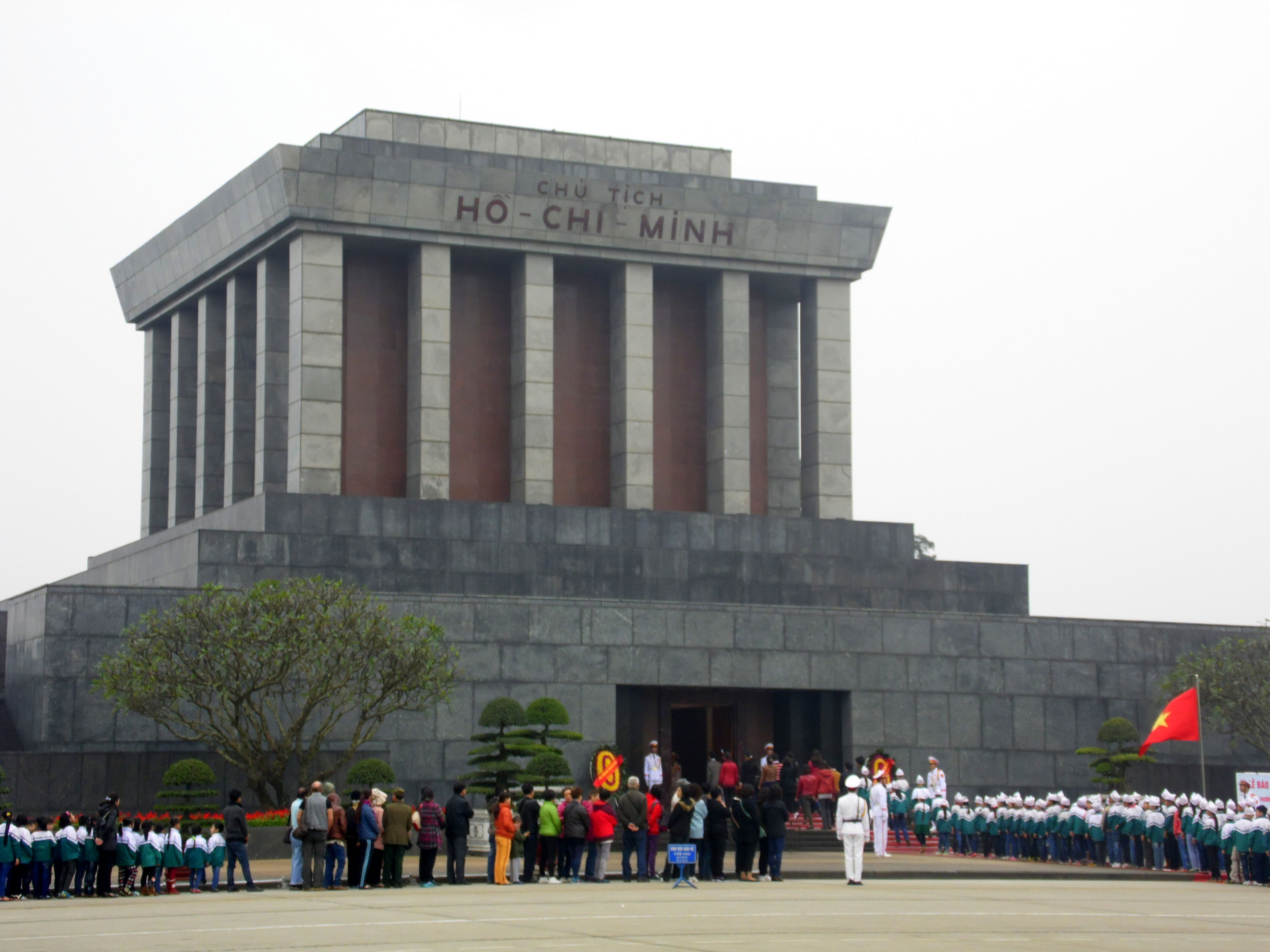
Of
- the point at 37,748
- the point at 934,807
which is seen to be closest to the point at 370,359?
the point at 37,748

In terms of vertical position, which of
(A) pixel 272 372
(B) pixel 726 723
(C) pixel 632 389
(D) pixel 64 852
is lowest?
(D) pixel 64 852

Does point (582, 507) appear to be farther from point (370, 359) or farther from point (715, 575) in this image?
point (370, 359)

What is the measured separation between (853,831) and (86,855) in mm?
10632

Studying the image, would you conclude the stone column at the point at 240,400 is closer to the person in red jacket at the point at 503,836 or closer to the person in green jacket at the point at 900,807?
the person in green jacket at the point at 900,807

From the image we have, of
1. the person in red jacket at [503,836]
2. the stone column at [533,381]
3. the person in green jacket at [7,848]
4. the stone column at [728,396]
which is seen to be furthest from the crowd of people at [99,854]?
the stone column at [728,396]

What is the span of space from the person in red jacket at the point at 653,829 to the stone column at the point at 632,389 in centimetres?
1618

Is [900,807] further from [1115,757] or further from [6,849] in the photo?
[6,849]

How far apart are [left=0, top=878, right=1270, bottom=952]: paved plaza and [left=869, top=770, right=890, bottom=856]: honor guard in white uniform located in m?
4.97

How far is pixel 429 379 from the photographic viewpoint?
4281cm

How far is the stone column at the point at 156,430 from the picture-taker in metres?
51.2

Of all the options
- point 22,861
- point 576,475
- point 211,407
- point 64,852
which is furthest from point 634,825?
point 211,407

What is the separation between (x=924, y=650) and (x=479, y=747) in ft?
33.6

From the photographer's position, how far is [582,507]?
141 ft

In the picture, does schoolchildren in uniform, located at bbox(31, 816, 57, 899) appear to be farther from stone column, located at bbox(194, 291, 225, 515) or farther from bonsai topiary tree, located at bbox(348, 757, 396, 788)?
stone column, located at bbox(194, 291, 225, 515)
